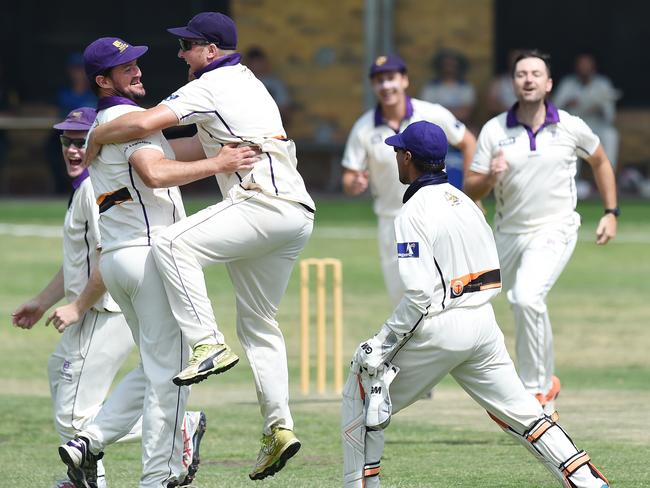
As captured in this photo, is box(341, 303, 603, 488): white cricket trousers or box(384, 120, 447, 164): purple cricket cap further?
box(384, 120, 447, 164): purple cricket cap

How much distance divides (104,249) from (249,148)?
821 mm

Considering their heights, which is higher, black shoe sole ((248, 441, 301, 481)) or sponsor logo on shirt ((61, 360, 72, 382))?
sponsor logo on shirt ((61, 360, 72, 382))

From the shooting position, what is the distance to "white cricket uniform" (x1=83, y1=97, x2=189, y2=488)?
666 cm

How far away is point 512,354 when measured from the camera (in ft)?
41.1

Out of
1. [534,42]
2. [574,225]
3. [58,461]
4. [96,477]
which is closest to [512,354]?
[574,225]

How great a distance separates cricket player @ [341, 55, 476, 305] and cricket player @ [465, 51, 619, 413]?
1061 millimetres

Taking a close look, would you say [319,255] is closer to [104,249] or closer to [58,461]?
[58,461]

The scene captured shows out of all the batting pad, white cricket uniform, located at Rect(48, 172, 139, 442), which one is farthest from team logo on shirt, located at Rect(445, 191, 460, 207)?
white cricket uniform, located at Rect(48, 172, 139, 442)

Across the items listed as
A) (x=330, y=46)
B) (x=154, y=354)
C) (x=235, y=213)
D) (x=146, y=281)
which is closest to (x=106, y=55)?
(x=235, y=213)

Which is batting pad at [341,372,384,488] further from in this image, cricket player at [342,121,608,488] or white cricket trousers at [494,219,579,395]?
white cricket trousers at [494,219,579,395]

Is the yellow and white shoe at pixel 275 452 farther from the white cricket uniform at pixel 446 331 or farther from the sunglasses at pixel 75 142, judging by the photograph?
the sunglasses at pixel 75 142

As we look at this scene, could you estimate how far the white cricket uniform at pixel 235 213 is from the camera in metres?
6.61

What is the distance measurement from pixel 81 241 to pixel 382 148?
12.2 feet

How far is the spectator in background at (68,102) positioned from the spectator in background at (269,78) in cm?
241
